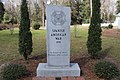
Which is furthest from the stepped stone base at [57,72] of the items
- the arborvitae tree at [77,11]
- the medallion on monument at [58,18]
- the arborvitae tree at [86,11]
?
the arborvitae tree at [86,11]

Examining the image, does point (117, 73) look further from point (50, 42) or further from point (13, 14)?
point (13, 14)

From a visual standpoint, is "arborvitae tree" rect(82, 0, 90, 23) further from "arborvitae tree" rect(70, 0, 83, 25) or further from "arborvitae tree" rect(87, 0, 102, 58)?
"arborvitae tree" rect(87, 0, 102, 58)

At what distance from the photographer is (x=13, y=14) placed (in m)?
51.3

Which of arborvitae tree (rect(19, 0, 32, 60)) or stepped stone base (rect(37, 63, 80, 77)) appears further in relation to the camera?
→ arborvitae tree (rect(19, 0, 32, 60))

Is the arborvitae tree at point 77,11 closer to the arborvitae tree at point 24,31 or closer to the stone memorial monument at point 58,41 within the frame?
the arborvitae tree at point 24,31

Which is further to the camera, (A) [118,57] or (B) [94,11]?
(A) [118,57]

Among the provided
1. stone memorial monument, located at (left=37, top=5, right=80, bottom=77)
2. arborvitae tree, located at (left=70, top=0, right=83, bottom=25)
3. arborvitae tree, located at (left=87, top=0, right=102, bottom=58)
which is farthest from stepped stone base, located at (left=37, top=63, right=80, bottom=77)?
arborvitae tree, located at (left=70, top=0, right=83, bottom=25)

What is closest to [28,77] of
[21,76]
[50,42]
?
[21,76]

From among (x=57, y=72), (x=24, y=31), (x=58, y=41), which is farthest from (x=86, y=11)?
(x=57, y=72)

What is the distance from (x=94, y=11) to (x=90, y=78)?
9.27ft

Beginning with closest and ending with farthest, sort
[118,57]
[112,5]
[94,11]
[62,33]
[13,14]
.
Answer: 1. [62,33]
2. [94,11]
3. [118,57]
4. [13,14]
5. [112,5]

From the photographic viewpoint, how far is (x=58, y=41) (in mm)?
7531

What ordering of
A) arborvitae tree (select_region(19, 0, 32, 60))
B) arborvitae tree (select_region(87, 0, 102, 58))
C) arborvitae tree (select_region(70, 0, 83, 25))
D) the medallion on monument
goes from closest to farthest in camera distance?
the medallion on monument, arborvitae tree (select_region(19, 0, 32, 60)), arborvitae tree (select_region(87, 0, 102, 58)), arborvitae tree (select_region(70, 0, 83, 25))

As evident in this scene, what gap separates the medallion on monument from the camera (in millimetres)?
7414
